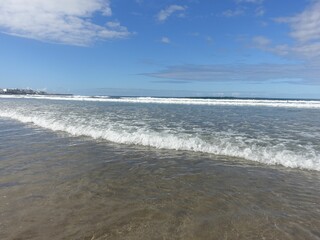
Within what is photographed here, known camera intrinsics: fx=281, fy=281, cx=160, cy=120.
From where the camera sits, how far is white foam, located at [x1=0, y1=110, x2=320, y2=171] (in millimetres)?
8375

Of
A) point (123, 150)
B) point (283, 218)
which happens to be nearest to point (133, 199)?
point (283, 218)

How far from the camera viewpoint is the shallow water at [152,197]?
14.0 feet

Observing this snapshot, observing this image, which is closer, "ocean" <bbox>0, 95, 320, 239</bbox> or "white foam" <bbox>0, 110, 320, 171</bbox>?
"ocean" <bbox>0, 95, 320, 239</bbox>

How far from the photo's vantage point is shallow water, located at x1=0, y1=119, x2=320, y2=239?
4266 millimetres

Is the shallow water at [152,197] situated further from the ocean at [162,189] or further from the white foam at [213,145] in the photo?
the white foam at [213,145]

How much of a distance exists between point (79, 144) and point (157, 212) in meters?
6.80

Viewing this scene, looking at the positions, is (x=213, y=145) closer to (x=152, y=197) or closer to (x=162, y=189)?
(x=162, y=189)

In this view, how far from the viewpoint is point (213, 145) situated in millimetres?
10125

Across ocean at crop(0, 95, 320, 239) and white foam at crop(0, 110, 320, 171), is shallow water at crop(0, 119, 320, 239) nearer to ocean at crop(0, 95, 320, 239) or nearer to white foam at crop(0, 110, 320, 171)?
ocean at crop(0, 95, 320, 239)

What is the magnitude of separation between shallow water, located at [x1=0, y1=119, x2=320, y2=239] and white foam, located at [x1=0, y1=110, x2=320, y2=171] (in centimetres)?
57

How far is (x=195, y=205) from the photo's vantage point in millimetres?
5184

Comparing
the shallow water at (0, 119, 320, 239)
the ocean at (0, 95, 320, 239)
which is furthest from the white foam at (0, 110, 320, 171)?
the shallow water at (0, 119, 320, 239)

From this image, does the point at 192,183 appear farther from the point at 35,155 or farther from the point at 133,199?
the point at 35,155

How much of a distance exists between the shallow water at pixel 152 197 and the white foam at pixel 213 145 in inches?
22.6
